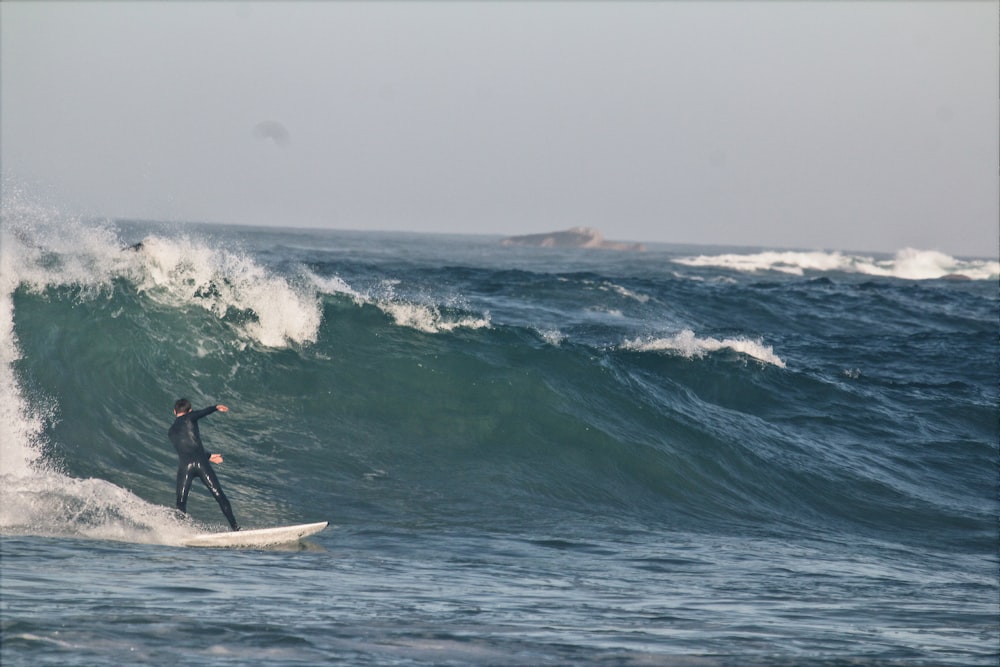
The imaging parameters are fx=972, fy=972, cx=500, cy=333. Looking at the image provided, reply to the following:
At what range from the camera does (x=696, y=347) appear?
1931 cm

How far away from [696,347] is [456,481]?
Result: 325 inches

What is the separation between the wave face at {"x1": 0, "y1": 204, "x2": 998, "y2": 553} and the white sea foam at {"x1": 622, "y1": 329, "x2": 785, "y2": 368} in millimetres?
81

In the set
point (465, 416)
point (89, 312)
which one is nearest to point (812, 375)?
point (465, 416)

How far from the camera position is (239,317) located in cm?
1638

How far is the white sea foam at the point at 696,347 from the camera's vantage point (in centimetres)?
1902

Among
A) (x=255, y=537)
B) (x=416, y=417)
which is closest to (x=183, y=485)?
(x=255, y=537)

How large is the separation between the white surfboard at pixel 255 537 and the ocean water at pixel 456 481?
163mm

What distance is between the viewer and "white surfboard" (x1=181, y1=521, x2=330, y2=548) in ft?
30.3

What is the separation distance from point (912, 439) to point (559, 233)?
482 ft

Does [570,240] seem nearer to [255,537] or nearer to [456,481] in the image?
[456,481]

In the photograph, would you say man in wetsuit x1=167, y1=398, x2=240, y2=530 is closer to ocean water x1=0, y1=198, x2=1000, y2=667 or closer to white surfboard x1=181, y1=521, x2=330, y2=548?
ocean water x1=0, y1=198, x2=1000, y2=667

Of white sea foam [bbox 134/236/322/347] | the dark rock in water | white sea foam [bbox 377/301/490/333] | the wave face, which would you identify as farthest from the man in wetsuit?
the dark rock in water

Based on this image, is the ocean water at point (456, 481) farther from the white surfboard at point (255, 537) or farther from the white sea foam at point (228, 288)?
the white surfboard at point (255, 537)

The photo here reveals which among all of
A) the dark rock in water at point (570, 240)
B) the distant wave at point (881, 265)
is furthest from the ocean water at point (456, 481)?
the dark rock in water at point (570, 240)
